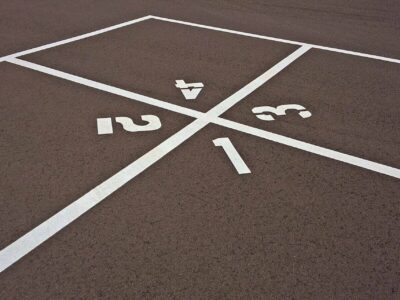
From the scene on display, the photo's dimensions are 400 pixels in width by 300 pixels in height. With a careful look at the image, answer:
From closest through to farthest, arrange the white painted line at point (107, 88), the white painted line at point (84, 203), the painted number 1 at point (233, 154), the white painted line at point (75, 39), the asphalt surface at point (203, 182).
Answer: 1. the asphalt surface at point (203, 182)
2. the white painted line at point (84, 203)
3. the painted number 1 at point (233, 154)
4. the white painted line at point (107, 88)
5. the white painted line at point (75, 39)

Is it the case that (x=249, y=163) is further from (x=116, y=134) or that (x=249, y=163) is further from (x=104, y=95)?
(x=104, y=95)

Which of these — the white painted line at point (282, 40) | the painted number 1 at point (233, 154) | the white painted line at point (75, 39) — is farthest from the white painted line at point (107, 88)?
the white painted line at point (282, 40)

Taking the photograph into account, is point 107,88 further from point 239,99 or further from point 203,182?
point 203,182

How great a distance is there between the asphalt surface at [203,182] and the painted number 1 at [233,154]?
54 mm

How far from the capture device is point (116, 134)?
4367mm

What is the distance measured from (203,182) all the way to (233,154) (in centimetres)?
54

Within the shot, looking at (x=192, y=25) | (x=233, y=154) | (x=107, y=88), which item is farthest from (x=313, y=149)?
(x=192, y=25)

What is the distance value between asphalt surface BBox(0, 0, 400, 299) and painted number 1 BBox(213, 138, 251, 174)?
0.18 ft

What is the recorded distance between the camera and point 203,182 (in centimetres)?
371

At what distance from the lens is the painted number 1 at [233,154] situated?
3.88 metres

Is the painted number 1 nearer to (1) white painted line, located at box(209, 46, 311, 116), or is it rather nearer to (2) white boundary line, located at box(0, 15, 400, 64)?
(1) white painted line, located at box(209, 46, 311, 116)

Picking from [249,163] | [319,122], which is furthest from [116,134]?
[319,122]

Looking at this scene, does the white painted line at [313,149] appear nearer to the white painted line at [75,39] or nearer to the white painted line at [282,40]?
the white painted line at [282,40]

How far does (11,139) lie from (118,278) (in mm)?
2211
